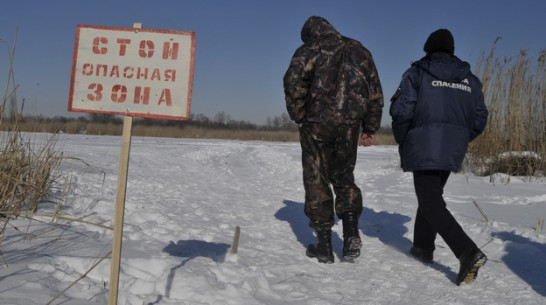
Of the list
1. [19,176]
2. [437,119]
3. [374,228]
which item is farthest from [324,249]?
[19,176]

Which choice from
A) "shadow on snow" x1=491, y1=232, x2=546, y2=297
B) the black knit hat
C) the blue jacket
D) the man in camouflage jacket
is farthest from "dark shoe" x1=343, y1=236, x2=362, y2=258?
the black knit hat

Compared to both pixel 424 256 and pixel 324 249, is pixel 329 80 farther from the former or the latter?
pixel 424 256

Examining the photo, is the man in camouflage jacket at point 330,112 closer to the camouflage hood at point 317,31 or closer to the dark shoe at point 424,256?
the camouflage hood at point 317,31

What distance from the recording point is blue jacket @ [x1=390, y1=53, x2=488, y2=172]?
10.2 feet

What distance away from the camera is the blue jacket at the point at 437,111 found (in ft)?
10.2

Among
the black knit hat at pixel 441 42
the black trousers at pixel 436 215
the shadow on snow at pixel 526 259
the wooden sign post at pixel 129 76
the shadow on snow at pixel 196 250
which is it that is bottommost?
the shadow on snow at pixel 196 250

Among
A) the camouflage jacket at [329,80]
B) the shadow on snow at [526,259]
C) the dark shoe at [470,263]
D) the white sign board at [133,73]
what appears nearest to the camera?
the white sign board at [133,73]

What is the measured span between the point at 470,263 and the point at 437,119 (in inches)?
36.5

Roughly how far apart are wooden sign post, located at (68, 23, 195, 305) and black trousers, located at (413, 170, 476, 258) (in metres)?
1.88

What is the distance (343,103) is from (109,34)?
185 cm

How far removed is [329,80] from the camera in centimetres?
344

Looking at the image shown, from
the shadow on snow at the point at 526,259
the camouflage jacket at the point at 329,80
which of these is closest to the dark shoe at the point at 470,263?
the shadow on snow at the point at 526,259

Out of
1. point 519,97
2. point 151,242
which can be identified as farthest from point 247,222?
point 519,97

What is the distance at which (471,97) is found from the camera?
318cm
